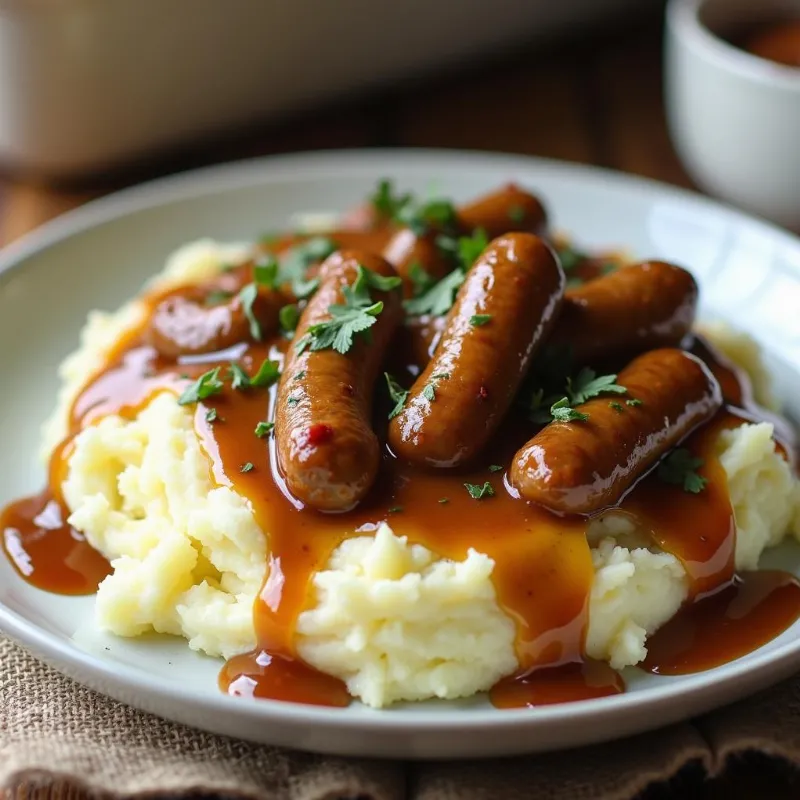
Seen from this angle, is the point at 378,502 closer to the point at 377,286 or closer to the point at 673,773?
the point at 377,286

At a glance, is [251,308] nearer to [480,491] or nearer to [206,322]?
[206,322]

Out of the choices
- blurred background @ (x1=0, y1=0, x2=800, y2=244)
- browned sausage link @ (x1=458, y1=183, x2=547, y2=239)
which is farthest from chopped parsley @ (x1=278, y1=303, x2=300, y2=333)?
blurred background @ (x1=0, y1=0, x2=800, y2=244)

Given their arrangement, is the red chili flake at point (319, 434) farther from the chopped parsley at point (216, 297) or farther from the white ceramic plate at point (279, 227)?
the chopped parsley at point (216, 297)

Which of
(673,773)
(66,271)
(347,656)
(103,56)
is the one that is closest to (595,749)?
(673,773)

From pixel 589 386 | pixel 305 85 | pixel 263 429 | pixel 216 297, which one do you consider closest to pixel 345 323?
pixel 263 429

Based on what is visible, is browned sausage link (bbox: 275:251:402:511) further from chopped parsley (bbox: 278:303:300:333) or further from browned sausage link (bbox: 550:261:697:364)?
browned sausage link (bbox: 550:261:697:364)

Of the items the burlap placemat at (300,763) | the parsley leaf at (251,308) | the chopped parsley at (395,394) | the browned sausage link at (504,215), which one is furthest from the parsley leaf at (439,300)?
the burlap placemat at (300,763)
